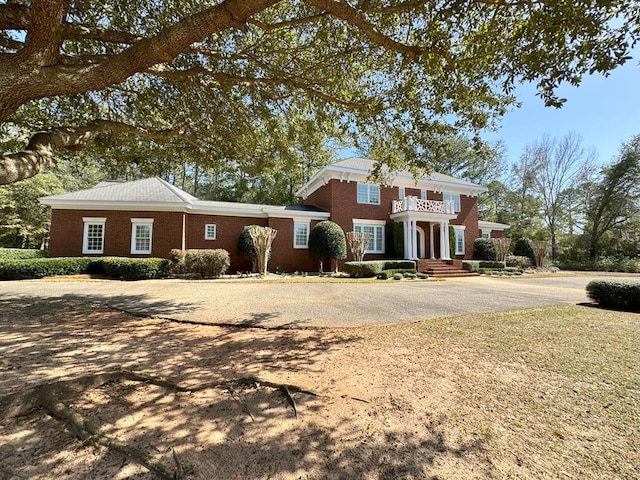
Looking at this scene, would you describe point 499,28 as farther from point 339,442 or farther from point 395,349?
point 339,442

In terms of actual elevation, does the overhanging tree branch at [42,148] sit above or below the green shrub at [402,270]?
above

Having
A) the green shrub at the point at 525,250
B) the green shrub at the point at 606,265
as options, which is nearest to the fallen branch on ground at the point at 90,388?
the green shrub at the point at 525,250

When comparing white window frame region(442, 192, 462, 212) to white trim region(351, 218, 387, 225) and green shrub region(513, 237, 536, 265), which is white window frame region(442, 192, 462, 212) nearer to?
white trim region(351, 218, 387, 225)

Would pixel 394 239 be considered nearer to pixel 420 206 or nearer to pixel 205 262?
pixel 420 206

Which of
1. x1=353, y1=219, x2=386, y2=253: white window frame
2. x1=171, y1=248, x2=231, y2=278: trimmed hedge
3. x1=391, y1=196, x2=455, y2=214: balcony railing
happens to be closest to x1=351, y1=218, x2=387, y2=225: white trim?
x1=353, y1=219, x2=386, y2=253: white window frame

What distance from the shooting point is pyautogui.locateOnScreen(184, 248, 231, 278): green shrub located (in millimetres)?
15156

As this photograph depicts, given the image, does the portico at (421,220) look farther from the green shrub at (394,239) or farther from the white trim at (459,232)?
the white trim at (459,232)

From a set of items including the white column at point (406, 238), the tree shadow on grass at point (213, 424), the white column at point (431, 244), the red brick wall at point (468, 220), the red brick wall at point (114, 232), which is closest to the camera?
the tree shadow on grass at point (213, 424)

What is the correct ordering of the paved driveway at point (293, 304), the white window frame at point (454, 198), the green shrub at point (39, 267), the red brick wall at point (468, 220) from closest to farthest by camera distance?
1. the paved driveway at point (293, 304)
2. the green shrub at point (39, 267)
3. the white window frame at point (454, 198)
4. the red brick wall at point (468, 220)

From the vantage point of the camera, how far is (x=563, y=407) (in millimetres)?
2859

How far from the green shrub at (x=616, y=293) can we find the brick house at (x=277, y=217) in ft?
30.3

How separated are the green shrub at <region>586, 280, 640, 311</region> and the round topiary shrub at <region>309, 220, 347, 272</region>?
38.9 feet

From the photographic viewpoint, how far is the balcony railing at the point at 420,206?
20719 mm

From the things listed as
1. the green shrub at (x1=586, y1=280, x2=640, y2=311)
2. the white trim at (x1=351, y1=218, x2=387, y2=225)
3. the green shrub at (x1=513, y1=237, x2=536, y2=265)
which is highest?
the white trim at (x1=351, y1=218, x2=387, y2=225)
